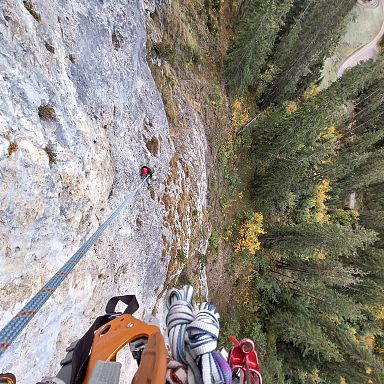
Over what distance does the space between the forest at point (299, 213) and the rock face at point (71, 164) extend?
36.9 feet

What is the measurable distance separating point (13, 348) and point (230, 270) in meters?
16.3

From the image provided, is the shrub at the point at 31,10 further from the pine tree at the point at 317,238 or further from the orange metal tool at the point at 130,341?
the pine tree at the point at 317,238

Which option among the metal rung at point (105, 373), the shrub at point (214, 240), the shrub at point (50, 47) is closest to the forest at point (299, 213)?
the shrub at point (214, 240)

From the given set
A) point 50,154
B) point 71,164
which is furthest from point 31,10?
point 71,164

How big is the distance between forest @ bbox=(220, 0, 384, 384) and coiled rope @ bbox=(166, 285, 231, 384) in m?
15.7

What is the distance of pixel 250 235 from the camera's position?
67.3 ft

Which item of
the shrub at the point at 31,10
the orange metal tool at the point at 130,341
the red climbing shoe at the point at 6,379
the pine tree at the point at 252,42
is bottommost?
the red climbing shoe at the point at 6,379

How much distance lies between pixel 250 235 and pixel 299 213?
632cm

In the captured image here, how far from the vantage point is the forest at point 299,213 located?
17266mm

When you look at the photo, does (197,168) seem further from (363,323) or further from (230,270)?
(363,323)

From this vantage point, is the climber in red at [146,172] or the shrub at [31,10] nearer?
the shrub at [31,10]

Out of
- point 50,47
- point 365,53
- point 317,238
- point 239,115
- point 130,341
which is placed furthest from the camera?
point 365,53

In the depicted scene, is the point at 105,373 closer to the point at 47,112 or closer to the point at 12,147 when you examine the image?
the point at 12,147

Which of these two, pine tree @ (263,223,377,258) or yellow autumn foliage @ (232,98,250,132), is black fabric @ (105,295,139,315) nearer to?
pine tree @ (263,223,377,258)
